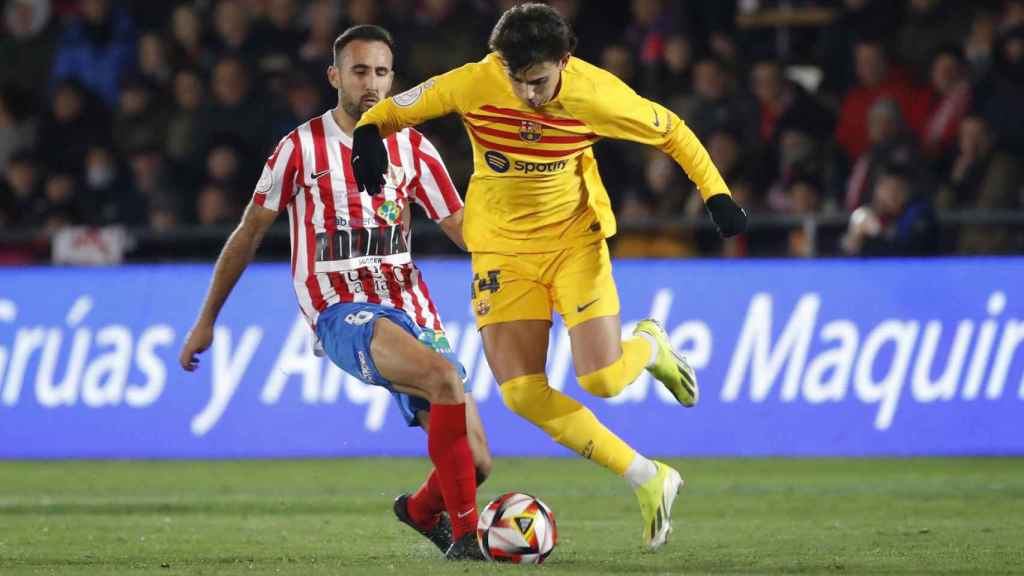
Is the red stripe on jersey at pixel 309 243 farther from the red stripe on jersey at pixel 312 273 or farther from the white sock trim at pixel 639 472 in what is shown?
the white sock trim at pixel 639 472

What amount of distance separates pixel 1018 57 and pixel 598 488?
15.8 ft

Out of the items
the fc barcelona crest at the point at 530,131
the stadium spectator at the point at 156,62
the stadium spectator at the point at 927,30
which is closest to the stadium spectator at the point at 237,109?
the stadium spectator at the point at 156,62

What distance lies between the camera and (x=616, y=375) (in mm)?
6812

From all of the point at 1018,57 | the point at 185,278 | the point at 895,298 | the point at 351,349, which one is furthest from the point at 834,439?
the point at 351,349

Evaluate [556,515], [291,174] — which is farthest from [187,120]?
[291,174]

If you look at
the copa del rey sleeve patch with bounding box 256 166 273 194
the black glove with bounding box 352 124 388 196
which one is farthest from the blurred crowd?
the black glove with bounding box 352 124 388 196

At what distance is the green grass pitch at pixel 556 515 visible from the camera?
6.45m

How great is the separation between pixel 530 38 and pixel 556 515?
2832mm

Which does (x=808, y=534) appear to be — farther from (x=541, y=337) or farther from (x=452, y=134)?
(x=452, y=134)

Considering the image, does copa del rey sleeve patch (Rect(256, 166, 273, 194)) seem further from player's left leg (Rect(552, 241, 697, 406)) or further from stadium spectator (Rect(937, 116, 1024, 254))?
stadium spectator (Rect(937, 116, 1024, 254))

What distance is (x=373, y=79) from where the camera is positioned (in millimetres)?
7062

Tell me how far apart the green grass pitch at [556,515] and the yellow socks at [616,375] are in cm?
60

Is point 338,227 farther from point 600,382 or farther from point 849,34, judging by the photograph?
point 849,34

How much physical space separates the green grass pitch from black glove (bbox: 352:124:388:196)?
1.32 meters
